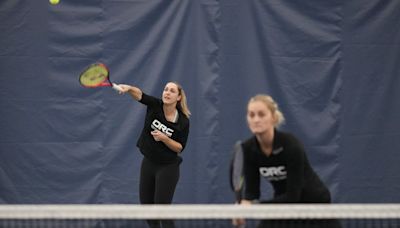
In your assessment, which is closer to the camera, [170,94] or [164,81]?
[170,94]

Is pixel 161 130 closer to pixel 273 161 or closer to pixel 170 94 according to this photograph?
pixel 170 94

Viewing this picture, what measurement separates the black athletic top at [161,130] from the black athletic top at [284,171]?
1636 millimetres

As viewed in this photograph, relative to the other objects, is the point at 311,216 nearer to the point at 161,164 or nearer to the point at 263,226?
the point at 263,226

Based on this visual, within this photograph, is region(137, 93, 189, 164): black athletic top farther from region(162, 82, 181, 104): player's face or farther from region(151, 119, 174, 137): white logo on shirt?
region(162, 82, 181, 104): player's face

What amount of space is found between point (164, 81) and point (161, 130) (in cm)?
121

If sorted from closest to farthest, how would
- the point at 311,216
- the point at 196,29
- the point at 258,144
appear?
the point at 311,216, the point at 258,144, the point at 196,29

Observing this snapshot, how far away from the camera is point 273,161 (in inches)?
125

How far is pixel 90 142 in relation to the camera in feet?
19.6

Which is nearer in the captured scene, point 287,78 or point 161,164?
point 161,164

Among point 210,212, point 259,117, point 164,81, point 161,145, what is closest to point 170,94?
point 161,145

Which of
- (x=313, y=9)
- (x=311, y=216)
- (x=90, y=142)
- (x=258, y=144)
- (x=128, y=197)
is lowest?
(x=128, y=197)

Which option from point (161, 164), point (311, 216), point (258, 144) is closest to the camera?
point (311, 216)

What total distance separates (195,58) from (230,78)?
0.42 m

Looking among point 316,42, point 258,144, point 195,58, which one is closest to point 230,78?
point 195,58
